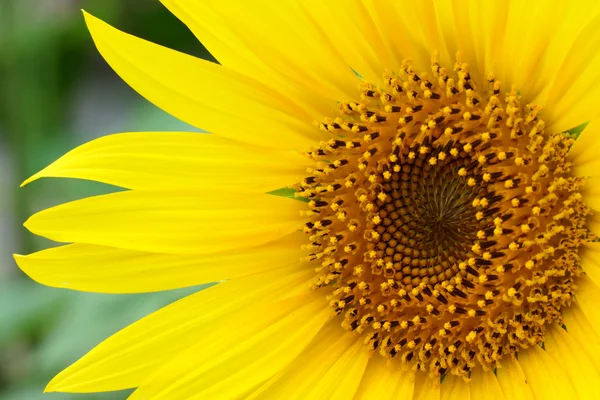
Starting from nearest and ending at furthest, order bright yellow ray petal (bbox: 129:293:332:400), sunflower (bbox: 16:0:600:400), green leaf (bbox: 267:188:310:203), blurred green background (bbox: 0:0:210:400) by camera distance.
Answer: sunflower (bbox: 16:0:600:400), bright yellow ray petal (bbox: 129:293:332:400), green leaf (bbox: 267:188:310:203), blurred green background (bbox: 0:0:210:400)

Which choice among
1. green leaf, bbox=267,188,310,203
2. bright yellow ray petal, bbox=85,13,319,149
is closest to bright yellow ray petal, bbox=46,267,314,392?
green leaf, bbox=267,188,310,203

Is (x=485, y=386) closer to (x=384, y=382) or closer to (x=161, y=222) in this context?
(x=384, y=382)

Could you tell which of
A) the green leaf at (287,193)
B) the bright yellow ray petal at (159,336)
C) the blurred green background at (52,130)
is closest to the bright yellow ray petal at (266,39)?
the green leaf at (287,193)

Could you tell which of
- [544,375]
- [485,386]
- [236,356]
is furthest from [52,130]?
[544,375]

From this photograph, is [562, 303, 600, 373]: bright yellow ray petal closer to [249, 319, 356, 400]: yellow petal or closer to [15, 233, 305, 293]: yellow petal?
[249, 319, 356, 400]: yellow petal

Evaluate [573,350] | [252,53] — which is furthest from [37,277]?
[573,350]

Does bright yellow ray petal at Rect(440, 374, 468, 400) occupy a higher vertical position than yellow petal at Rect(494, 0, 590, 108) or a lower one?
lower

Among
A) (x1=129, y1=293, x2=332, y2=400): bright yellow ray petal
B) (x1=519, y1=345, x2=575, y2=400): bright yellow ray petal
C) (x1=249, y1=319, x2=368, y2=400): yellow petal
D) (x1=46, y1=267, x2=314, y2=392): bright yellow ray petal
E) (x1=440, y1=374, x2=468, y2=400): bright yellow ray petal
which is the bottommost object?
(x1=519, y1=345, x2=575, y2=400): bright yellow ray petal
